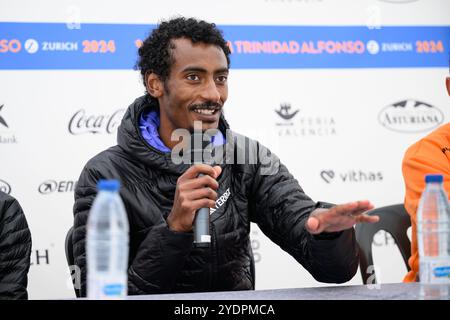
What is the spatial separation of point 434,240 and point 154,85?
3.82ft

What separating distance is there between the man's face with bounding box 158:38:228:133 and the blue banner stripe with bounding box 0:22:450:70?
123cm

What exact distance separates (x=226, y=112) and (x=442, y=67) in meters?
1.31

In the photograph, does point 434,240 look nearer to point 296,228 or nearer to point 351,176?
point 296,228

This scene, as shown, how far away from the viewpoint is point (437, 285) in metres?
1.41

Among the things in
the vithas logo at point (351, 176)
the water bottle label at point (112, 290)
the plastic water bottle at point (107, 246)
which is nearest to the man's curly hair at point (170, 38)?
the plastic water bottle at point (107, 246)

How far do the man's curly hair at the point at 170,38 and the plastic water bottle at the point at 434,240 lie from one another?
38.9 inches

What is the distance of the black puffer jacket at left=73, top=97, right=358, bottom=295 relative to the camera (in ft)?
5.84

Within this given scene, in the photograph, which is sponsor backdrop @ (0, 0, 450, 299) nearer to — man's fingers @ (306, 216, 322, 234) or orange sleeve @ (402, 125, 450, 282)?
orange sleeve @ (402, 125, 450, 282)

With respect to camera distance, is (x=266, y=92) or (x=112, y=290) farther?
(x=266, y=92)

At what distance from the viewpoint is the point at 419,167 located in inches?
84.0

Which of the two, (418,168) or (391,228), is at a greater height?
(418,168)

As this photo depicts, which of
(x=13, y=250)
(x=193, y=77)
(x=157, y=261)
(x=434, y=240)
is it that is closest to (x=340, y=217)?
(x=434, y=240)

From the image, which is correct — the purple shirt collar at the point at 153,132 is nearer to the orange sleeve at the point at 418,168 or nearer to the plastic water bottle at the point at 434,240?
the orange sleeve at the point at 418,168

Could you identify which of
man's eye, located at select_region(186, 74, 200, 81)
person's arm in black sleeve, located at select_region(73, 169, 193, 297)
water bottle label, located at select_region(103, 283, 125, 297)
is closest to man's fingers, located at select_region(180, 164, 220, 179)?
person's arm in black sleeve, located at select_region(73, 169, 193, 297)
